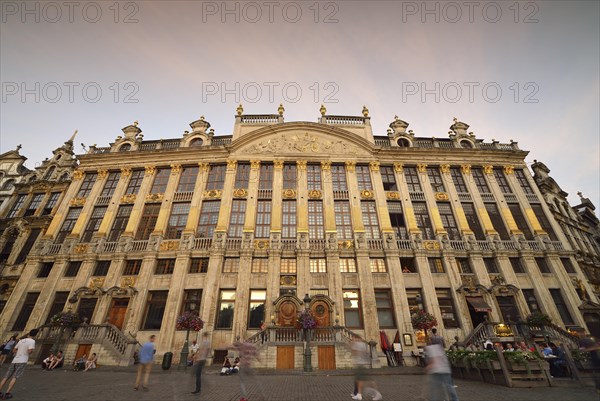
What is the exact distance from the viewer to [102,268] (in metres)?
22.1

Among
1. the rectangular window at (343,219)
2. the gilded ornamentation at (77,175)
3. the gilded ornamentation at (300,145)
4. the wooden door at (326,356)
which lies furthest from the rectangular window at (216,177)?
the wooden door at (326,356)

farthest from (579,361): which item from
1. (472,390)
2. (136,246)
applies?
(136,246)

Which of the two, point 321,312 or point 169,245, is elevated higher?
point 169,245

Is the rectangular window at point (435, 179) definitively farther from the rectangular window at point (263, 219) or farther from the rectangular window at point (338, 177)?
the rectangular window at point (263, 219)

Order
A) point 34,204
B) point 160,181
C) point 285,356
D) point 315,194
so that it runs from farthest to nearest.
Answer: point 34,204 → point 160,181 → point 315,194 → point 285,356

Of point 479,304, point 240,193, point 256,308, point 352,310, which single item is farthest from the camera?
A: point 240,193

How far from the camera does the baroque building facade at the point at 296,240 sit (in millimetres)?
19781

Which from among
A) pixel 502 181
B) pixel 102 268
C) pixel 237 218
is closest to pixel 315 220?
pixel 237 218

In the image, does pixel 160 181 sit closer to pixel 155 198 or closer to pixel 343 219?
pixel 155 198

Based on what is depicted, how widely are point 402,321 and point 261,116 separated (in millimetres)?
23710

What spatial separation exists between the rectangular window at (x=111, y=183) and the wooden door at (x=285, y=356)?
22.0 m

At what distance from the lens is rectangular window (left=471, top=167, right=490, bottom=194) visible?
26375 millimetres

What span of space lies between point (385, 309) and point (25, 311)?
27.6 meters

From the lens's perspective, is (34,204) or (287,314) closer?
(287,314)
